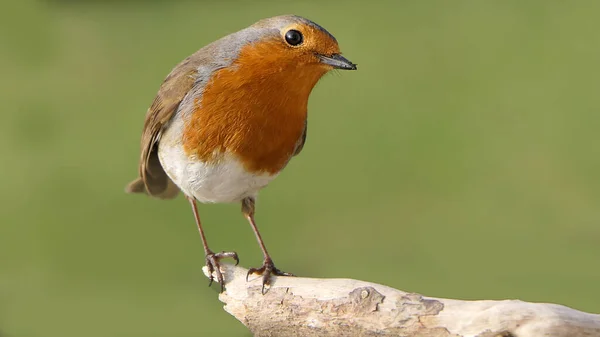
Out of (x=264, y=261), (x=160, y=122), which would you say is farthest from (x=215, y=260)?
(x=160, y=122)

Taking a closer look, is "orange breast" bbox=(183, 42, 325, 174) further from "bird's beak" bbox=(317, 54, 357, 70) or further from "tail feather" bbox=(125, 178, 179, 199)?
"tail feather" bbox=(125, 178, 179, 199)

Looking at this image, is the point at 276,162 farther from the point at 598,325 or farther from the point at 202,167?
the point at 598,325

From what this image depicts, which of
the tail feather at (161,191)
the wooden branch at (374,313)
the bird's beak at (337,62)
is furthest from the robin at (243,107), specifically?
the tail feather at (161,191)

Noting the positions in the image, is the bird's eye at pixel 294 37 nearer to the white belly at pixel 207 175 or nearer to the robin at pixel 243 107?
the robin at pixel 243 107

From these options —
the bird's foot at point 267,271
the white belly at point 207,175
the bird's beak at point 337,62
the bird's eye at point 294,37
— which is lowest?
the bird's foot at point 267,271

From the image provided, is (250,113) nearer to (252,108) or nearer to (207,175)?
(252,108)

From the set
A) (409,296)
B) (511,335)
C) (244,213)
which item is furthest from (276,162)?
(511,335)

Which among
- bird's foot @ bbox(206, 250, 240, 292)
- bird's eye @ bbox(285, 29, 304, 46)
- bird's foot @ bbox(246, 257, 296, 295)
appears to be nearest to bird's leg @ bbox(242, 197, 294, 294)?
bird's foot @ bbox(246, 257, 296, 295)

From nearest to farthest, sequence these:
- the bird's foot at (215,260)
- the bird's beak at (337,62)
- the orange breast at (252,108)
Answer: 1. the bird's beak at (337,62)
2. the orange breast at (252,108)
3. the bird's foot at (215,260)
